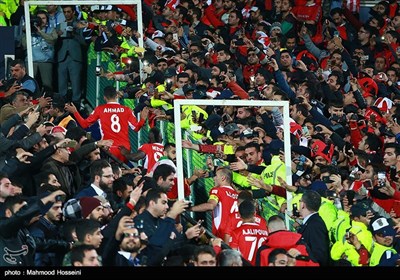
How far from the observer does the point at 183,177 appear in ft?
66.5

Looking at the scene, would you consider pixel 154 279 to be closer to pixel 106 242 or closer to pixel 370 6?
pixel 106 242

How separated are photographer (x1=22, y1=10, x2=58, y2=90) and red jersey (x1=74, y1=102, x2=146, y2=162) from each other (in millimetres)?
2868

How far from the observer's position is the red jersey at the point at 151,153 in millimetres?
21172

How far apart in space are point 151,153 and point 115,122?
973 mm

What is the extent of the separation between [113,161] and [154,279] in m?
6.44

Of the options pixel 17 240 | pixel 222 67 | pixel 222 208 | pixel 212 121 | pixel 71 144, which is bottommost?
pixel 222 208

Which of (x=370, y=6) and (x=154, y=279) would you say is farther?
(x=370, y=6)

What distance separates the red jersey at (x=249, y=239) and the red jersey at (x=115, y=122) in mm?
3583

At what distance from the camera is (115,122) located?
22.0 meters

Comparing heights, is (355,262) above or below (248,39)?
below

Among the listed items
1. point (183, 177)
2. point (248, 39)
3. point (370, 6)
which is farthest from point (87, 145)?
point (370, 6)

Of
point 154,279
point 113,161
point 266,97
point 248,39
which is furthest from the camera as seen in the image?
point 248,39

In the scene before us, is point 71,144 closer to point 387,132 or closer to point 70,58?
point 70,58

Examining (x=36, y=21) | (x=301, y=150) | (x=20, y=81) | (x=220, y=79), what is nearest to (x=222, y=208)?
(x=301, y=150)
